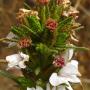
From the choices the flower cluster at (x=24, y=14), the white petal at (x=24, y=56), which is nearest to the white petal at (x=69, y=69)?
the white petal at (x=24, y=56)

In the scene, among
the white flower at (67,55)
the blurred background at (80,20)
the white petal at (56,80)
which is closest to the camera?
the white petal at (56,80)

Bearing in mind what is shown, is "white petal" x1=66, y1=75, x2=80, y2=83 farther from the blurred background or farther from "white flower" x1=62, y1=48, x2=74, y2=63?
the blurred background

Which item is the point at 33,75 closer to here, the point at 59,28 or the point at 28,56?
the point at 28,56

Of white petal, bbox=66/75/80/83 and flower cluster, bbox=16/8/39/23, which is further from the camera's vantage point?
flower cluster, bbox=16/8/39/23

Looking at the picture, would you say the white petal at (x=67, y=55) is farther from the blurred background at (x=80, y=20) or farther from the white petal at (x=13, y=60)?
the blurred background at (x=80, y=20)

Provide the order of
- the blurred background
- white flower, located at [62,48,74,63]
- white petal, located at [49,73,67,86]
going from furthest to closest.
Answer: the blurred background
white flower, located at [62,48,74,63]
white petal, located at [49,73,67,86]

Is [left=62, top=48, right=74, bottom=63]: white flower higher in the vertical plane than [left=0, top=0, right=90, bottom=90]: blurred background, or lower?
higher

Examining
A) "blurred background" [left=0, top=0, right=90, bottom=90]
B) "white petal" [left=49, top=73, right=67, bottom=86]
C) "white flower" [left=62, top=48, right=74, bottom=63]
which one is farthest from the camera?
"blurred background" [left=0, top=0, right=90, bottom=90]

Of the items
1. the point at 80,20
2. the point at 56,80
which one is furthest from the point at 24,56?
the point at 80,20

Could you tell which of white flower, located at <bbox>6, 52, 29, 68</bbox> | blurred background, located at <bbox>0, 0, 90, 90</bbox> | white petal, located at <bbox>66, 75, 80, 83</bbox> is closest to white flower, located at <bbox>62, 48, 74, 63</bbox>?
white petal, located at <bbox>66, 75, 80, 83</bbox>
